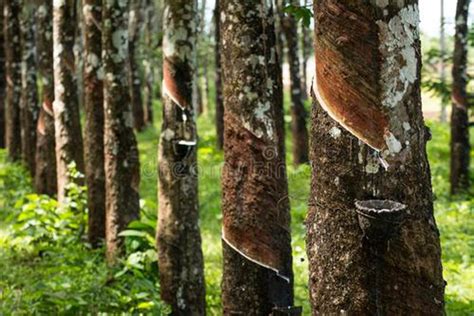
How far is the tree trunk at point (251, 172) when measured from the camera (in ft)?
15.0

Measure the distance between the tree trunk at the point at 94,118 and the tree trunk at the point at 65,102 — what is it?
142cm

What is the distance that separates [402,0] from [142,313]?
474 cm

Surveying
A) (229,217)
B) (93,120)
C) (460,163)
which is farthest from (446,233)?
(229,217)

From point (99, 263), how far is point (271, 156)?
15.2 feet

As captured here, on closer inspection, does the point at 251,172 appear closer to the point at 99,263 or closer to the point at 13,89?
the point at 99,263

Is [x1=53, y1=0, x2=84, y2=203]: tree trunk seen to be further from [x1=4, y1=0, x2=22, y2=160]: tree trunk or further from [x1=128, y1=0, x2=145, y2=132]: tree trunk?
[x1=128, y1=0, x2=145, y2=132]: tree trunk

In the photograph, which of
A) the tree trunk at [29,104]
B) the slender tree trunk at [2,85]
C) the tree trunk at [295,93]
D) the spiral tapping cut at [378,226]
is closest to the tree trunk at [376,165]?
the spiral tapping cut at [378,226]

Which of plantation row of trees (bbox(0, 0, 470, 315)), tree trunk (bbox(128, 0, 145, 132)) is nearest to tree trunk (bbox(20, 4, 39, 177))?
plantation row of trees (bbox(0, 0, 470, 315))

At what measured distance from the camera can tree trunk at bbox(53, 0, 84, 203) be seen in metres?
10.4

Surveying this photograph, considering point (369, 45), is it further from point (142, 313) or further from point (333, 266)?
point (142, 313)

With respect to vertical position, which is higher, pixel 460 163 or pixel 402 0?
pixel 402 0

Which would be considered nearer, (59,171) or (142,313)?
(142,313)

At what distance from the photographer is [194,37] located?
5859 mm

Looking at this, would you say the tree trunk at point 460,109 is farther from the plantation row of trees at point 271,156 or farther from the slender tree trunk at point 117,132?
the slender tree trunk at point 117,132
